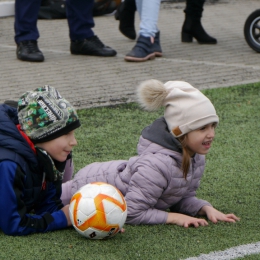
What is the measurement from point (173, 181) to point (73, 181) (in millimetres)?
674

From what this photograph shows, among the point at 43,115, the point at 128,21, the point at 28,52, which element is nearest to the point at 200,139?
the point at 43,115

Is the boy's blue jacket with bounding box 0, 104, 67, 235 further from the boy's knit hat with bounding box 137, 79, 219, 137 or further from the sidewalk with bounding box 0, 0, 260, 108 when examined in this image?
the sidewalk with bounding box 0, 0, 260, 108

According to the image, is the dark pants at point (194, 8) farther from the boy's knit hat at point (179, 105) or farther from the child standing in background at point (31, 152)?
the child standing in background at point (31, 152)

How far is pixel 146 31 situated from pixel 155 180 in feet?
13.5

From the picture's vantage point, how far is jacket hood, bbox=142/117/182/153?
12.3ft

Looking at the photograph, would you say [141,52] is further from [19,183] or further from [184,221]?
[19,183]

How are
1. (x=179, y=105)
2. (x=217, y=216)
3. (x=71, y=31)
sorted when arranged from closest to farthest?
(x=179, y=105)
(x=217, y=216)
(x=71, y=31)

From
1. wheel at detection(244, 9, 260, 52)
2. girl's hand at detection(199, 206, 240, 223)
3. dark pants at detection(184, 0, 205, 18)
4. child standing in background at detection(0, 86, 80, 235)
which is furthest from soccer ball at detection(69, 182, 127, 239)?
dark pants at detection(184, 0, 205, 18)

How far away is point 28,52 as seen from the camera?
761 centimetres

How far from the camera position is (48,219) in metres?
3.68

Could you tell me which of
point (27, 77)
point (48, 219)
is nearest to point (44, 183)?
point (48, 219)

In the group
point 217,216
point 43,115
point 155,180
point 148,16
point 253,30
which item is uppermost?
point 43,115

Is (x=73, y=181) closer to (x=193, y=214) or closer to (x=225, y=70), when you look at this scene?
(x=193, y=214)

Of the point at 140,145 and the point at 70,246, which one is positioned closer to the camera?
the point at 70,246
